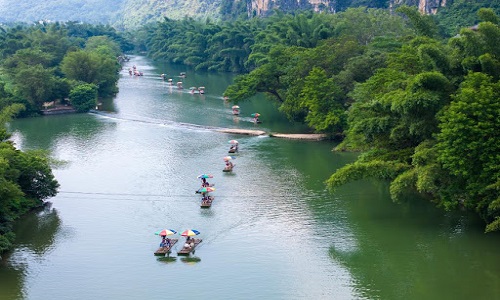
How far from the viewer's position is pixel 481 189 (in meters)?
27.9

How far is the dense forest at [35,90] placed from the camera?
31.8 metres

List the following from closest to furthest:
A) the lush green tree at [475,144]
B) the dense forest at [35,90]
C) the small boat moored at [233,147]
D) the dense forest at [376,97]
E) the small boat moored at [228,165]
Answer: the lush green tree at [475,144], the dense forest at [376,97], the dense forest at [35,90], the small boat moored at [228,165], the small boat moored at [233,147]

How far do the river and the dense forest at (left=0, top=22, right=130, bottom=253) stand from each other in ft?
4.07

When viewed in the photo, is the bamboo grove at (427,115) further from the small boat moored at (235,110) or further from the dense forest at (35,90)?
the dense forest at (35,90)

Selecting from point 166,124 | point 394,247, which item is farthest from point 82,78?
point 394,247

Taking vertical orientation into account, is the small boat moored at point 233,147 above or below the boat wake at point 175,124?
above

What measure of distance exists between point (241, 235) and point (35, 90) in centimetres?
3468

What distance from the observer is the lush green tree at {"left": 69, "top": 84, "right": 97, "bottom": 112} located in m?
61.2

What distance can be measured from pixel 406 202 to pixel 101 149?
21197 millimetres

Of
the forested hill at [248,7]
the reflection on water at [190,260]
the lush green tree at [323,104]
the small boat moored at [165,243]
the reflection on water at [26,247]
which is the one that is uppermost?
the forested hill at [248,7]

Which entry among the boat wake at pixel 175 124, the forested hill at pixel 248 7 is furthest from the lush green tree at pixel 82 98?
the forested hill at pixel 248 7

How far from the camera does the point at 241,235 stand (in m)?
30.7

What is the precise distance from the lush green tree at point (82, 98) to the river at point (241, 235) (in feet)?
47.3

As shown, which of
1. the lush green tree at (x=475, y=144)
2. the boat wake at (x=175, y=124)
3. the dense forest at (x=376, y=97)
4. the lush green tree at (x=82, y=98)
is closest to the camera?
the lush green tree at (x=475, y=144)
